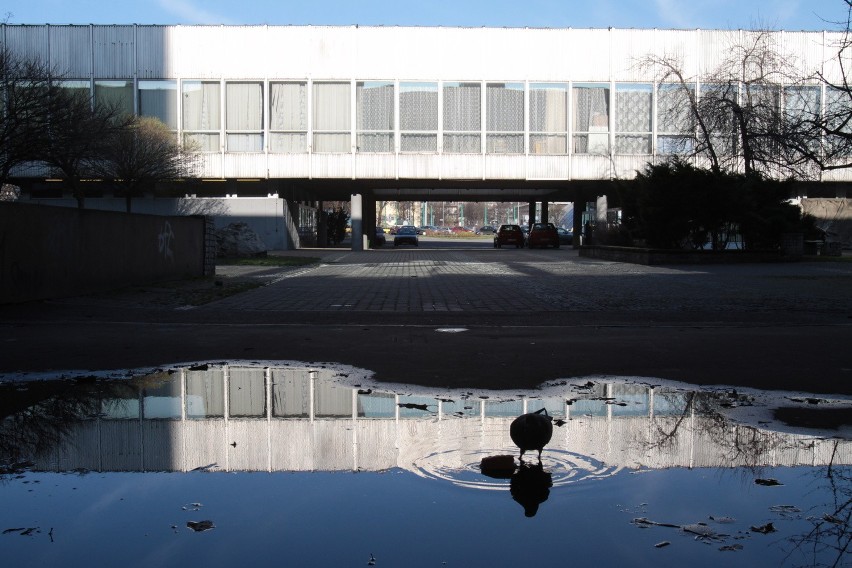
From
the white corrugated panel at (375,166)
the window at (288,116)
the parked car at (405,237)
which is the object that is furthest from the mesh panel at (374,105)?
the parked car at (405,237)

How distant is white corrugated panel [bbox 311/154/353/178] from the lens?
45125 mm

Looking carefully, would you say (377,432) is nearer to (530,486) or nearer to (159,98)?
(530,486)

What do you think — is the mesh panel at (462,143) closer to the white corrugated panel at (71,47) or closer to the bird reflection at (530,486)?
the white corrugated panel at (71,47)

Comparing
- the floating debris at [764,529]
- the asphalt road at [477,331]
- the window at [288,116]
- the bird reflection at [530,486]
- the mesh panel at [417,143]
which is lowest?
the floating debris at [764,529]

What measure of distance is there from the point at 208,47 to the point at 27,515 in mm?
43888

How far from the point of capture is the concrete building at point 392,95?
4475 cm

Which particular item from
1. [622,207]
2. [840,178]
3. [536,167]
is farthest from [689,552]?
[840,178]

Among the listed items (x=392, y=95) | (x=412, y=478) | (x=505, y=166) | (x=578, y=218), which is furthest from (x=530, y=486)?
(x=578, y=218)

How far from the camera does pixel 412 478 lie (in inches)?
190

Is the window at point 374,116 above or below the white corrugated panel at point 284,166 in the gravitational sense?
above

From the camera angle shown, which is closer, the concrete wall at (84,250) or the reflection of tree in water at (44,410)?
the reflection of tree in water at (44,410)

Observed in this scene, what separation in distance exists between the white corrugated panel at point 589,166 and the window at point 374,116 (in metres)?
9.75

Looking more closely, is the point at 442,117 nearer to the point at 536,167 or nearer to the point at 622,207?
the point at 536,167

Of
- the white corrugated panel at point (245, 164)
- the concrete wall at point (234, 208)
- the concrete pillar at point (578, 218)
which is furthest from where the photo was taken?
the concrete pillar at point (578, 218)
